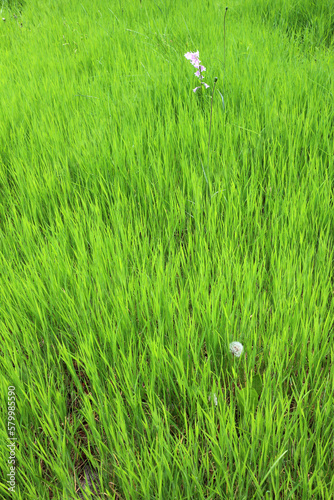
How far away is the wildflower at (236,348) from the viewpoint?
92 cm

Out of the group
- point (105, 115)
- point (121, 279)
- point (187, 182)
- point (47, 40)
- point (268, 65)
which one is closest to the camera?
point (121, 279)

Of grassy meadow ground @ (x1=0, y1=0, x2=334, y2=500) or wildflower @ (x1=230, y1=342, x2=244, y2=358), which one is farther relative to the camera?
wildflower @ (x1=230, y1=342, x2=244, y2=358)

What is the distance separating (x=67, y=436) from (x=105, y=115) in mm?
1648

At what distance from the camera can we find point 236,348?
93 cm

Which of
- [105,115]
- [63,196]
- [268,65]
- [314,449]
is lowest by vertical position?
[314,449]

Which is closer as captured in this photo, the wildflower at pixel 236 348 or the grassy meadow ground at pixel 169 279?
the grassy meadow ground at pixel 169 279

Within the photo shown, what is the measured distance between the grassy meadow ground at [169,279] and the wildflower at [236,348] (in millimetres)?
33

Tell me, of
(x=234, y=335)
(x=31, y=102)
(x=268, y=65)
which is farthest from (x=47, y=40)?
(x=234, y=335)

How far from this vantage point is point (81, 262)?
1216 millimetres

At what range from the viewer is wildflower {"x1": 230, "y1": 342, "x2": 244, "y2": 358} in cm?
92

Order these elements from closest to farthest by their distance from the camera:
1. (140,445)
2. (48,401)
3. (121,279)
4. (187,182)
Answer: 1. (140,445)
2. (48,401)
3. (121,279)
4. (187,182)

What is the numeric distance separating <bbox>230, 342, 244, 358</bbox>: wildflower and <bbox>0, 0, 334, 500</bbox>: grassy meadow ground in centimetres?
3

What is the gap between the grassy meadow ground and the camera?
0.79 metres

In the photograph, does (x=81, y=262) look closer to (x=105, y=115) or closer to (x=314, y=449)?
(x=314, y=449)
